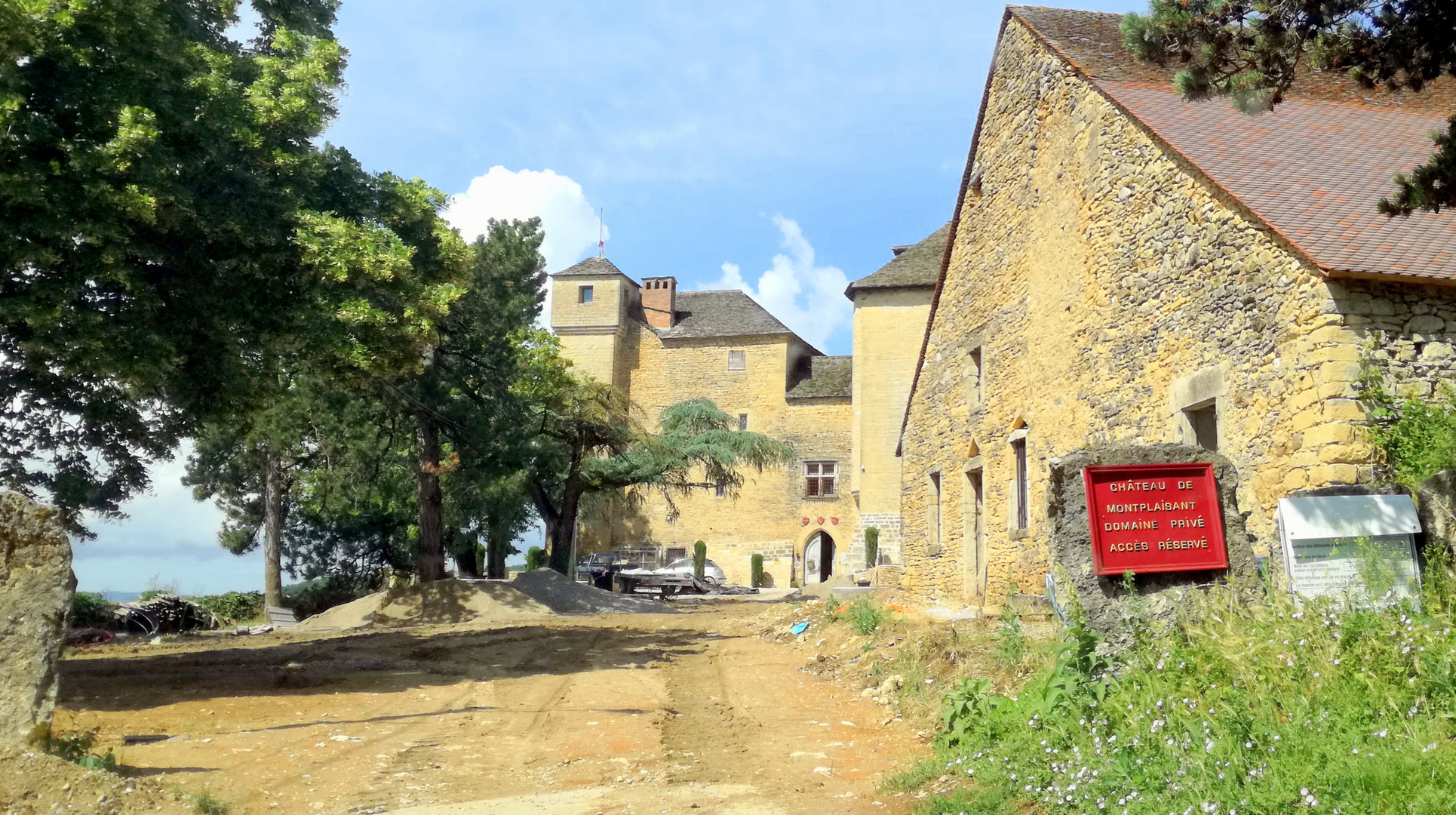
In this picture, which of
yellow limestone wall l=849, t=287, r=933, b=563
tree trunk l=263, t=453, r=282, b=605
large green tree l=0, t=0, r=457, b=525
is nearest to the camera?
large green tree l=0, t=0, r=457, b=525

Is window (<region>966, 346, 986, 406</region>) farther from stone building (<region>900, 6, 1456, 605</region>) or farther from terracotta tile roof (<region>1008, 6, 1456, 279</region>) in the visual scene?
terracotta tile roof (<region>1008, 6, 1456, 279</region>)

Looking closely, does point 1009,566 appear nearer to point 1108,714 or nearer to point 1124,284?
point 1124,284

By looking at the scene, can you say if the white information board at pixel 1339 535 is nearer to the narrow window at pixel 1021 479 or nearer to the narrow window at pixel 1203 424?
the narrow window at pixel 1203 424

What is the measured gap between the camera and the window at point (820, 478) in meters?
45.2

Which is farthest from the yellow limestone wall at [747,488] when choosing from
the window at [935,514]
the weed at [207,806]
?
the weed at [207,806]

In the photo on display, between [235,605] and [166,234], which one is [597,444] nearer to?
[235,605]

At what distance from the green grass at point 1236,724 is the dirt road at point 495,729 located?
0.86 meters

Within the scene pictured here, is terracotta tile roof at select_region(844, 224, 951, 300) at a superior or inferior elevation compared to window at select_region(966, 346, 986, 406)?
superior

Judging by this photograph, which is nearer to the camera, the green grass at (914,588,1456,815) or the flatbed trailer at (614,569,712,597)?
the green grass at (914,588,1456,815)

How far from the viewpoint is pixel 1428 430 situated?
27.0 ft

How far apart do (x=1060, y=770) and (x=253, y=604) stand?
1055 inches

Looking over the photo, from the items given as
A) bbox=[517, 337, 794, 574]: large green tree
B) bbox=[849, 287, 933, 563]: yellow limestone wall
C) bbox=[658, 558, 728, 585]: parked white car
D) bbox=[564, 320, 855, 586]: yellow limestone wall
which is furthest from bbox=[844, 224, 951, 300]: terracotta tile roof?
bbox=[658, 558, 728, 585]: parked white car

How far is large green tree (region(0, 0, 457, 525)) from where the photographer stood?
31.9ft

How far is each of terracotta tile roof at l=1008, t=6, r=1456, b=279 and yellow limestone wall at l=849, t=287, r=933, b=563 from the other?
20448mm
